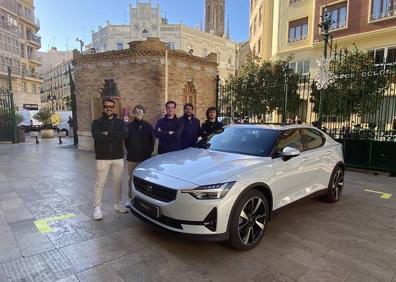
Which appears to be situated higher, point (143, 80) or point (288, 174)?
point (143, 80)

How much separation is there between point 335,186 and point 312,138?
110 cm

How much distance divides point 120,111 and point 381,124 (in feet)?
29.2

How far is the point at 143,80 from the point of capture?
10633 mm

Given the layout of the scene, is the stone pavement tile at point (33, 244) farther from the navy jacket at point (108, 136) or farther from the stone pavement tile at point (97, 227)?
the navy jacket at point (108, 136)

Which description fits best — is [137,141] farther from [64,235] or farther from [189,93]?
[189,93]

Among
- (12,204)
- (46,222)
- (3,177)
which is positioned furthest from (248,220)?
(3,177)

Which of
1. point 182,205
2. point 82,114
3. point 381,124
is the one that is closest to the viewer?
point 182,205

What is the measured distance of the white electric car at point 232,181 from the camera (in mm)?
3061

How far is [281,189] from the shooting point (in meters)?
3.85

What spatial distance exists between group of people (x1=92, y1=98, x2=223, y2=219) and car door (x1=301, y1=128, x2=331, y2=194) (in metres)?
1.98

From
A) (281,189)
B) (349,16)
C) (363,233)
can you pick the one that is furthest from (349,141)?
(349,16)

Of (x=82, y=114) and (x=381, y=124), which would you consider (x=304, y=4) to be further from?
(x=82, y=114)

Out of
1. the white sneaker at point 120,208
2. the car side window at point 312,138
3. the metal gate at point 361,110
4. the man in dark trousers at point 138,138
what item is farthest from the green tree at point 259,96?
the white sneaker at point 120,208

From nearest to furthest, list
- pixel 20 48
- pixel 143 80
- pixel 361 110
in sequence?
pixel 361 110
pixel 143 80
pixel 20 48
